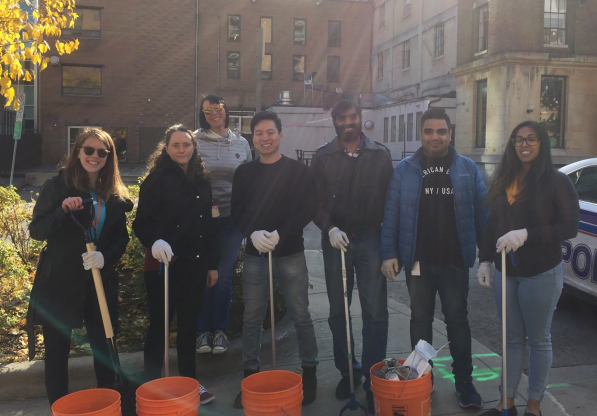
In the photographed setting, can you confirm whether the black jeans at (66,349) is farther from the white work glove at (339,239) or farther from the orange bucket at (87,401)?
the white work glove at (339,239)

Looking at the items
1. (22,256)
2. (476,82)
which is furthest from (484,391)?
(476,82)

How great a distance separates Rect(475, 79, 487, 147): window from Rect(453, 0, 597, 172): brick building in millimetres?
538

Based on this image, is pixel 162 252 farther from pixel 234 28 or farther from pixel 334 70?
pixel 334 70

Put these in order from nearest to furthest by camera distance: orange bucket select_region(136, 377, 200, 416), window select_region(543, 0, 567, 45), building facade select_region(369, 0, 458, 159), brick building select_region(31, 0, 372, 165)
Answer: orange bucket select_region(136, 377, 200, 416), window select_region(543, 0, 567, 45), building facade select_region(369, 0, 458, 159), brick building select_region(31, 0, 372, 165)

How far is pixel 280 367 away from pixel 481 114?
67.7 ft

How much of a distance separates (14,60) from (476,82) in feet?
68.9

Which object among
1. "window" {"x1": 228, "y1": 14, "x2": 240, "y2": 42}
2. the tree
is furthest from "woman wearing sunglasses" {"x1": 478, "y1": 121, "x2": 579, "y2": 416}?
"window" {"x1": 228, "y1": 14, "x2": 240, "y2": 42}

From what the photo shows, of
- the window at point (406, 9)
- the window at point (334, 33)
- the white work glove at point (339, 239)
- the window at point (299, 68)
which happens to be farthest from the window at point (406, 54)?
the white work glove at point (339, 239)

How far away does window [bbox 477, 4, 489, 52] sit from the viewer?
2303cm

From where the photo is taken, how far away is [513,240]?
3.47 meters

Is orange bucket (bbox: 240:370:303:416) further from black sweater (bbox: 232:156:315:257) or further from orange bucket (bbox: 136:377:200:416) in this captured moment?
black sweater (bbox: 232:156:315:257)

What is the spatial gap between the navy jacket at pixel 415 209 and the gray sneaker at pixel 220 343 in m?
1.62

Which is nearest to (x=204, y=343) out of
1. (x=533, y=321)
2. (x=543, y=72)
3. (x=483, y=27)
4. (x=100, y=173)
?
(x=100, y=173)

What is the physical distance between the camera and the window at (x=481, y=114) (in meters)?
22.8
